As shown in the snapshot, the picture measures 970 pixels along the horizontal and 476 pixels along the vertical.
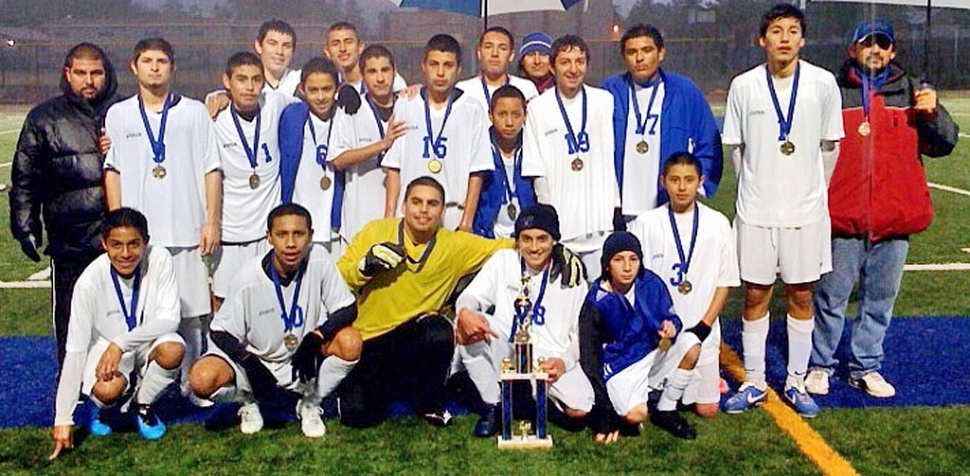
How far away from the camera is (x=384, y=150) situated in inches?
179

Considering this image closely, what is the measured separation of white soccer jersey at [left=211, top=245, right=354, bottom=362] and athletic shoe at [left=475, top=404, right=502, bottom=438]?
27.5 inches

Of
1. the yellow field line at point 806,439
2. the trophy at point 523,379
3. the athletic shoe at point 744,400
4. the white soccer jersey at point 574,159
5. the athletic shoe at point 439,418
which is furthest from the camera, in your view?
the white soccer jersey at point 574,159

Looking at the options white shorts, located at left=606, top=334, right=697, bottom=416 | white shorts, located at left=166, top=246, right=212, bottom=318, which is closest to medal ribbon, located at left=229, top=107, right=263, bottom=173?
white shorts, located at left=166, top=246, right=212, bottom=318

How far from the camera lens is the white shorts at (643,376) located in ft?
13.2

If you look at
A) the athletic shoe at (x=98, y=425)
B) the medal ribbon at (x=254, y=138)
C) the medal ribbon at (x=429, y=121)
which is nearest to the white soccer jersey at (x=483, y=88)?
the medal ribbon at (x=429, y=121)

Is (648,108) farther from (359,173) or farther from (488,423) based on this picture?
(488,423)

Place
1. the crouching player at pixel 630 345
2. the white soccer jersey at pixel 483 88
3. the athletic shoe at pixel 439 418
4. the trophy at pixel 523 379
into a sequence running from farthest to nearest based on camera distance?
the white soccer jersey at pixel 483 88 < the athletic shoe at pixel 439 418 < the crouching player at pixel 630 345 < the trophy at pixel 523 379

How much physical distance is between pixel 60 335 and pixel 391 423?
153cm

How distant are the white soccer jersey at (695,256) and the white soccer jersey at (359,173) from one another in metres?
1.22

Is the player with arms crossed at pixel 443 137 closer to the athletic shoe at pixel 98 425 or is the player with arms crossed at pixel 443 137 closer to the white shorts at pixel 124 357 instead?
the white shorts at pixel 124 357

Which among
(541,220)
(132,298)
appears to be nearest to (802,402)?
(541,220)

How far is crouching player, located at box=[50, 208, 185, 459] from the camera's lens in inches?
155

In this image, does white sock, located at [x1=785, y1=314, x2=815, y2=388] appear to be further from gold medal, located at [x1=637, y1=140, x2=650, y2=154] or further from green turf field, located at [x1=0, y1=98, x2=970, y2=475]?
gold medal, located at [x1=637, y1=140, x2=650, y2=154]

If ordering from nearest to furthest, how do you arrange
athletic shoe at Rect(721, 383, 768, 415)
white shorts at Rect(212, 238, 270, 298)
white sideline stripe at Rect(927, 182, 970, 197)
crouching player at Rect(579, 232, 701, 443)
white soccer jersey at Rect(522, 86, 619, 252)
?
crouching player at Rect(579, 232, 701, 443)
athletic shoe at Rect(721, 383, 768, 415)
white soccer jersey at Rect(522, 86, 619, 252)
white shorts at Rect(212, 238, 270, 298)
white sideline stripe at Rect(927, 182, 970, 197)
